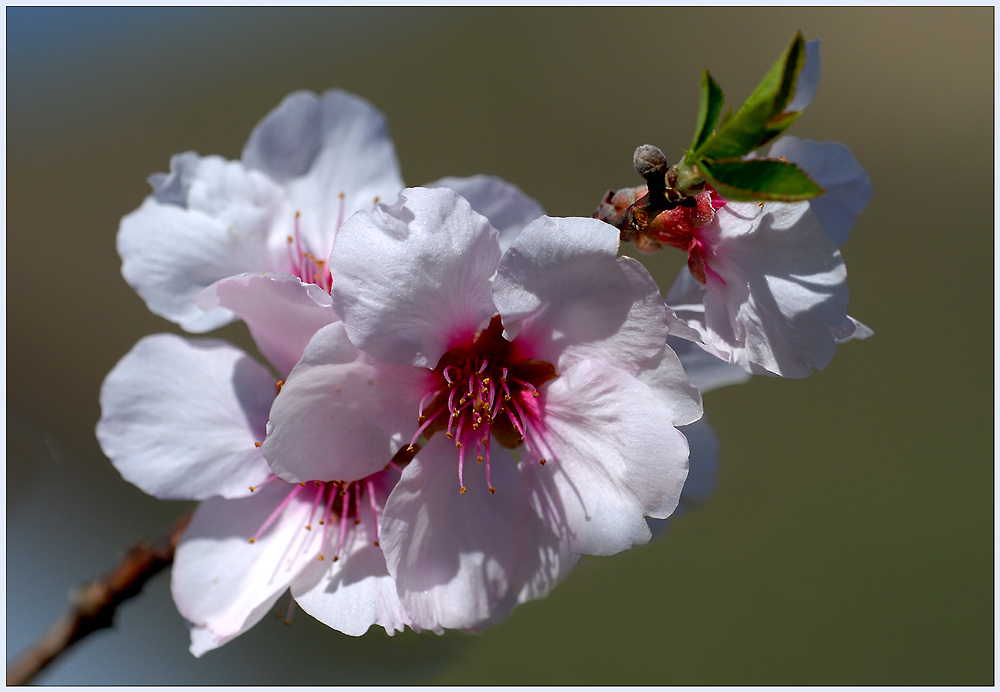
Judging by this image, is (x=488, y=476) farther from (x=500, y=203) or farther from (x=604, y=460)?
(x=500, y=203)

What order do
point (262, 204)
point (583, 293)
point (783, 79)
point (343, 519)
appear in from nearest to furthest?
point (783, 79) < point (583, 293) < point (343, 519) < point (262, 204)

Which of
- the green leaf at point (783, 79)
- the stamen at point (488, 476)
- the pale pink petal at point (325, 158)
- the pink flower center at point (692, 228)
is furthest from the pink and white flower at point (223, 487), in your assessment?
the green leaf at point (783, 79)

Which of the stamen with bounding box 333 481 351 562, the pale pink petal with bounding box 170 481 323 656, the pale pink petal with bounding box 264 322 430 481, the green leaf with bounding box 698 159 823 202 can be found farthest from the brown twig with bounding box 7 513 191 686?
the green leaf with bounding box 698 159 823 202

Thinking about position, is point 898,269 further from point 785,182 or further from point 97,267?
point 97,267

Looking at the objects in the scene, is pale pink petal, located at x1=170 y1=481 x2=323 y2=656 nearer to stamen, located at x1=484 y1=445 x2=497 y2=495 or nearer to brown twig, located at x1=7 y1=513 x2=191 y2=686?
brown twig, located at x1=7 y1=513 x2=191 y2=686

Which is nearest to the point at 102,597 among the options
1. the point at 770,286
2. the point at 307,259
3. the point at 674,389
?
the point at 307,259

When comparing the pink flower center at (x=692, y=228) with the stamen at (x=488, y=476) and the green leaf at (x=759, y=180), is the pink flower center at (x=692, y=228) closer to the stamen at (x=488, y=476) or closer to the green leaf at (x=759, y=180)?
the green leaf at (x=759, y=180)

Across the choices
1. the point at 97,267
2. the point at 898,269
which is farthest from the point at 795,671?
the point at 97,267
